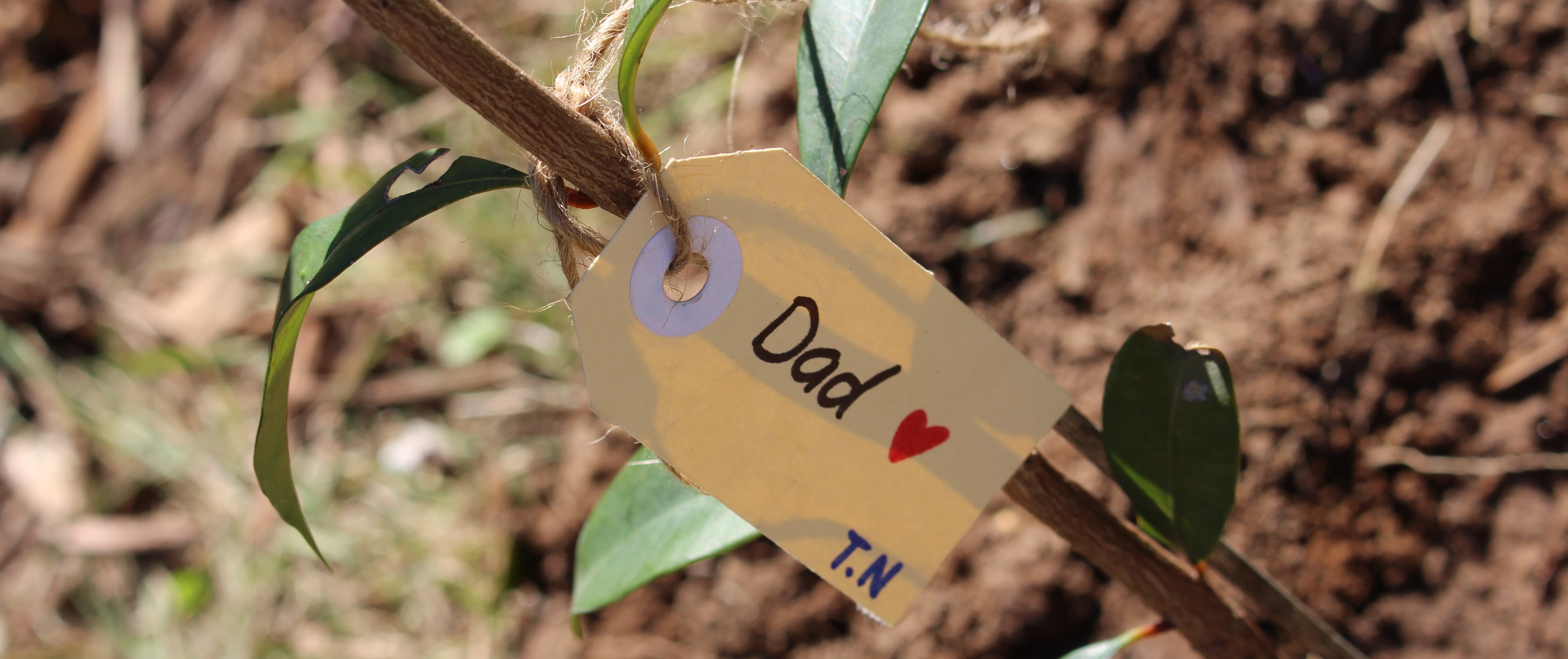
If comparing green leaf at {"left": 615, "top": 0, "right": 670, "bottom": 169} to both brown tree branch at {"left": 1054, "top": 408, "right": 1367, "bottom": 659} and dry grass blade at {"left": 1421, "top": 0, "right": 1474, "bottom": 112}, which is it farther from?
dry grass blade at {"left": 1421, "top": 0, "right": 1474, "bottom": 112}

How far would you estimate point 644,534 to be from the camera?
0.73m

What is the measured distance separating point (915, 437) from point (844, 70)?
232mm

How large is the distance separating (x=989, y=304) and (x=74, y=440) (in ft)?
5.78

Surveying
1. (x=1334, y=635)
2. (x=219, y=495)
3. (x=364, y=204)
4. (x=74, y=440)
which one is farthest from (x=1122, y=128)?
(x=74, y=440)

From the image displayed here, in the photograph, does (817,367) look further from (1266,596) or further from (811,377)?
(1266,596)

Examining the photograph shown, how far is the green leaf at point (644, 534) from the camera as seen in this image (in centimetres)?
68

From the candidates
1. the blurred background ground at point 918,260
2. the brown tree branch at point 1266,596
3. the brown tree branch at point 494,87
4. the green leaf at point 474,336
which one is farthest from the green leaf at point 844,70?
the green leaf at point 474,336

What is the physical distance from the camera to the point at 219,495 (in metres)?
1.59

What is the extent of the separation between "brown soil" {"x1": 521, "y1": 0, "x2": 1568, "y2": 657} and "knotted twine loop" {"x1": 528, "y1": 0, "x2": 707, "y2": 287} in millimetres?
545

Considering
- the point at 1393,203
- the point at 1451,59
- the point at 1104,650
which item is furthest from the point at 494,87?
the point at 1451,59

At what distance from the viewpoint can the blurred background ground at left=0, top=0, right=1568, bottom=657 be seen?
980mm

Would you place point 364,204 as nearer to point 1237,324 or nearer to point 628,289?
point 628,289

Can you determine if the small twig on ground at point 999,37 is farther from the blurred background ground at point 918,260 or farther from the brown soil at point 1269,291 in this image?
the brown soil at point 1269,291

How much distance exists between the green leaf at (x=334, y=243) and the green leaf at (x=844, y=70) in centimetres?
19
